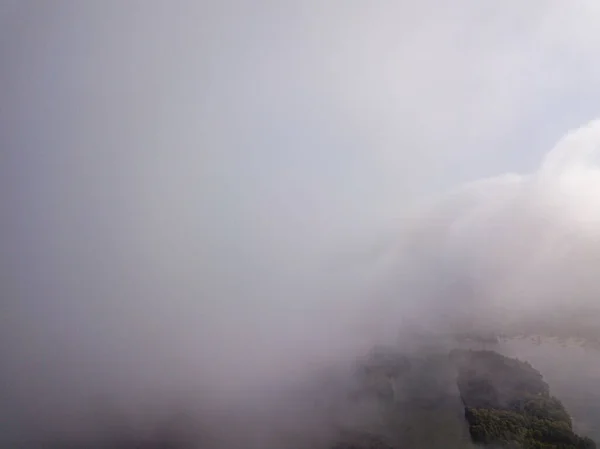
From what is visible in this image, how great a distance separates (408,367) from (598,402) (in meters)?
4.06

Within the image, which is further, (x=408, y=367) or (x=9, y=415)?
(x=9, y=415)

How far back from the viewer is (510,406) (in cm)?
905

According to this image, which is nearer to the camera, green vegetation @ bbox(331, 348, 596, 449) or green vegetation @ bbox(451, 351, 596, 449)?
green vegetation @ bbox(451, 351, 596, 449)

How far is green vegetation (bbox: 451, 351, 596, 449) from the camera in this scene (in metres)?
8.45

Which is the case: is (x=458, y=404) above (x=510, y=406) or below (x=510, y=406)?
above

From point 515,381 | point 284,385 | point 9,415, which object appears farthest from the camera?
point 9,415

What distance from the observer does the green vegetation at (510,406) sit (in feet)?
27.7

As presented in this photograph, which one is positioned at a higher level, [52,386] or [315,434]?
[52,386]

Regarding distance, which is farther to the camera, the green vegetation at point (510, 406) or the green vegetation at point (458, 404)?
the green vegetation at point (458, 404)

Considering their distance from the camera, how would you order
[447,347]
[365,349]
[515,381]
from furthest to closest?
1. [365,349]
2. [447,347]
3. [515,381]

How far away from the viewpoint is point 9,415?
1402 centimetres

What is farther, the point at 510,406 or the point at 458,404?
the point at 458,404

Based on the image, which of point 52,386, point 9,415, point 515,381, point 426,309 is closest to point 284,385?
point 426,309

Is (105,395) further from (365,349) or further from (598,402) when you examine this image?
(598,402)
